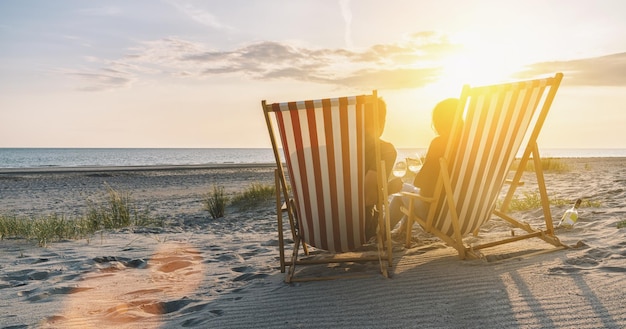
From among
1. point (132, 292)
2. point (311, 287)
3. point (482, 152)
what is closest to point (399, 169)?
point (482, 152)

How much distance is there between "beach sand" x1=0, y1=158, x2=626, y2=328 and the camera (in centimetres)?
289

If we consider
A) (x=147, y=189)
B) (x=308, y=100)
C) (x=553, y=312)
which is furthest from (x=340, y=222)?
(x=147, y=189)

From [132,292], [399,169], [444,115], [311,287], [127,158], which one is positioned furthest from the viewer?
[127,158]

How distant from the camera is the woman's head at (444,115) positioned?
14.0 feet

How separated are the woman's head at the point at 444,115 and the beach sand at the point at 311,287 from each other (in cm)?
103

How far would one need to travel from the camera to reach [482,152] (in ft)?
12.8

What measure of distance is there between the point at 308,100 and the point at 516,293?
180cm

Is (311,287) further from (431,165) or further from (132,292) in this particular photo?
(431,165)

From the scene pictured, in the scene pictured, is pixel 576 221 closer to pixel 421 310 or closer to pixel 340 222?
pixel 340 222

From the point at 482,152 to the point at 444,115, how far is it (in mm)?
523

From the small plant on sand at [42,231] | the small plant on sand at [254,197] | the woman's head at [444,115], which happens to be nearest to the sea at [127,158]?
the small plant on sand at [254,197]

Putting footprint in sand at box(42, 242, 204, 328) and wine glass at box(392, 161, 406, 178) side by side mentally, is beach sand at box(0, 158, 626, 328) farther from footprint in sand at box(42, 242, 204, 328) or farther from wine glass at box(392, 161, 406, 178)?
wine glass at box(392, 161, 406, 178)

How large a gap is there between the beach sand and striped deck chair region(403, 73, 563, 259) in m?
0.33

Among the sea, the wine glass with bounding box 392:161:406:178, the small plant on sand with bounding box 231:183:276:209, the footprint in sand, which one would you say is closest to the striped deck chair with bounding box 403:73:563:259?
the wine glass with bounding box 392:161:406:178
